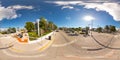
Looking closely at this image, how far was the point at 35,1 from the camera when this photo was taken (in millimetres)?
5957

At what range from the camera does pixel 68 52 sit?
6.23 metres

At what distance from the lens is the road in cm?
618

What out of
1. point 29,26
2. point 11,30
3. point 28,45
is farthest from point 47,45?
point 11,30

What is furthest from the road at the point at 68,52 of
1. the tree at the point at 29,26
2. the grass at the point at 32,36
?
the tree at the point at 29,26

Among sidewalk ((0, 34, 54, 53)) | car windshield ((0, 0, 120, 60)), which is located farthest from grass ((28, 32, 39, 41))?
sidewalk ((0, 34, 54, 53))

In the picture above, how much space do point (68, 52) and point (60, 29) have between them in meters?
0.50

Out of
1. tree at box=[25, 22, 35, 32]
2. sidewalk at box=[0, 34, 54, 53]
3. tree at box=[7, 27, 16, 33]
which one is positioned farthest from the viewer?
sidewalk at box=[0, 34, 54, 53]

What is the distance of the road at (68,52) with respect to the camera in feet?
20.3

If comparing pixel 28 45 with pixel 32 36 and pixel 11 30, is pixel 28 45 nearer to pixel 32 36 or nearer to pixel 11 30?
pixel 32 36

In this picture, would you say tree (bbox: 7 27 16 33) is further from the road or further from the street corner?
the street corner

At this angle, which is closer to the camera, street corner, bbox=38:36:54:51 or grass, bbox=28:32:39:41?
grass, bbox=28:32:39:41

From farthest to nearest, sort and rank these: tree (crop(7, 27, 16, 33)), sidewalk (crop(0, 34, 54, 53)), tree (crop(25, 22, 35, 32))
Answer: sidewalk (crop(0, 34, 54, 53)), tree (crop(25, 22, 35, 32)), tree (crop(7, 27, 16, 33))

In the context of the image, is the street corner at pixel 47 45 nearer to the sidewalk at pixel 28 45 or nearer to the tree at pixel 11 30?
the sidewalk at pixel 28 45

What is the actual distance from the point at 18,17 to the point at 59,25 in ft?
2.47
